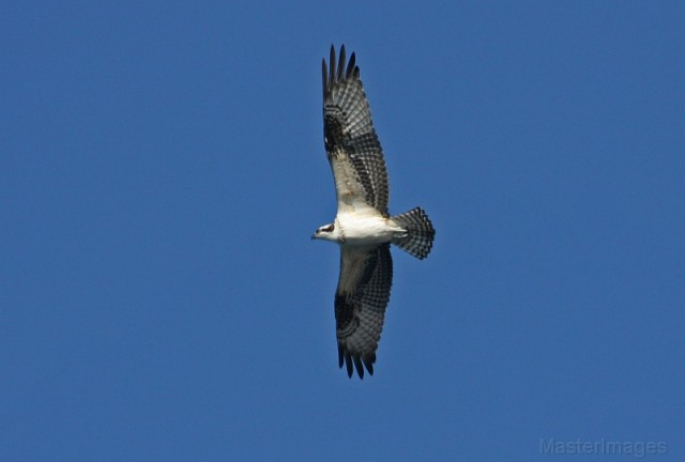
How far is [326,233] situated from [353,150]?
1.29 metres

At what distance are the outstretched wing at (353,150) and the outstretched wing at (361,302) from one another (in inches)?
38.8

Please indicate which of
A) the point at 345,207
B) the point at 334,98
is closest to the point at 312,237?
the point at 345,207

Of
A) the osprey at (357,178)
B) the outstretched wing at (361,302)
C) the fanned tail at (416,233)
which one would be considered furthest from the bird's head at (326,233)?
the fanned tail at (416,233)

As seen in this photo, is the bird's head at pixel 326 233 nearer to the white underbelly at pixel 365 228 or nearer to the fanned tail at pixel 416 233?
the white underbelly at pixel 365 228

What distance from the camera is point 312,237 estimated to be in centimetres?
2253

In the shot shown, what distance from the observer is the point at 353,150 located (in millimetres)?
22297

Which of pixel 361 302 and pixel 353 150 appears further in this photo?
pixel 361 302

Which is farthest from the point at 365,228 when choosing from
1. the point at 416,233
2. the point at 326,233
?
the point at 416,233

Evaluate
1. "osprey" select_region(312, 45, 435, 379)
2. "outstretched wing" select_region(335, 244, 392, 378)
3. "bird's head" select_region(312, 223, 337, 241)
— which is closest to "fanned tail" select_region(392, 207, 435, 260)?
"osprey" select_region(312, 45, 435, 379)

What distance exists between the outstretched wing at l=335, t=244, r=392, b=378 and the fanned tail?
0.66m

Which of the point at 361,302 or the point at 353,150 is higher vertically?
the point at 353,150

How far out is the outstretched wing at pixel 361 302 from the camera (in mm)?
23267

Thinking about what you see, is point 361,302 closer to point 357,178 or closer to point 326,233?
point 326,233

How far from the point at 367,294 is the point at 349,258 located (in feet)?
2.64
